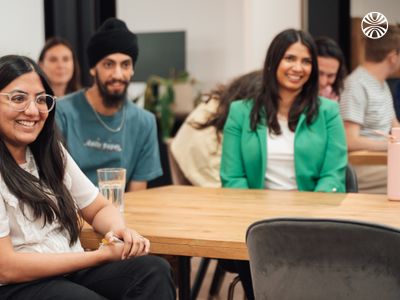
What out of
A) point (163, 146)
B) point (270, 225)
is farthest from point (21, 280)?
point (163, 146)

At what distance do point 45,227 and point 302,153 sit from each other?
129 cm

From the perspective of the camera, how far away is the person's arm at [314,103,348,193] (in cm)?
285

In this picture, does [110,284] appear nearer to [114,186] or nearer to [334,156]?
[114,186]

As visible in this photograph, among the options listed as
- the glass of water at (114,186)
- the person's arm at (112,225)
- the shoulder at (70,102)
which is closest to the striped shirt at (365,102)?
the shoulder at (70,102)

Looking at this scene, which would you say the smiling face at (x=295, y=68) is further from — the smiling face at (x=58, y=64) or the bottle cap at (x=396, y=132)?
the smiling face at (x=58, y=64)

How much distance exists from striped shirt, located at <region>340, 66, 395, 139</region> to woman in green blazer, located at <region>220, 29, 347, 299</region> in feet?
2.57

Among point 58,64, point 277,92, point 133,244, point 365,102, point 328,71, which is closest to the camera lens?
point 133,244

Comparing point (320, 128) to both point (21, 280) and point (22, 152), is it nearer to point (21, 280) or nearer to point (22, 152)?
point (22, 152)

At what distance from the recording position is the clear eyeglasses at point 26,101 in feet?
6.17

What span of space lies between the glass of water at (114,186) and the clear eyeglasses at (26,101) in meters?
0.29

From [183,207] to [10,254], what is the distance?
0.74 meters

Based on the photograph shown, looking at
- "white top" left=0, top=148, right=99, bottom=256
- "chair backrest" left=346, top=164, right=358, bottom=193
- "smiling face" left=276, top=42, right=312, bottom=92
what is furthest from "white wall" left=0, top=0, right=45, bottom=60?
"white top" left=0, top=148, right=99, bottom=256

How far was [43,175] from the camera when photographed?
1979mm

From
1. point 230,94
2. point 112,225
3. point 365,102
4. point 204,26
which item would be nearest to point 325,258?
point 112,225
